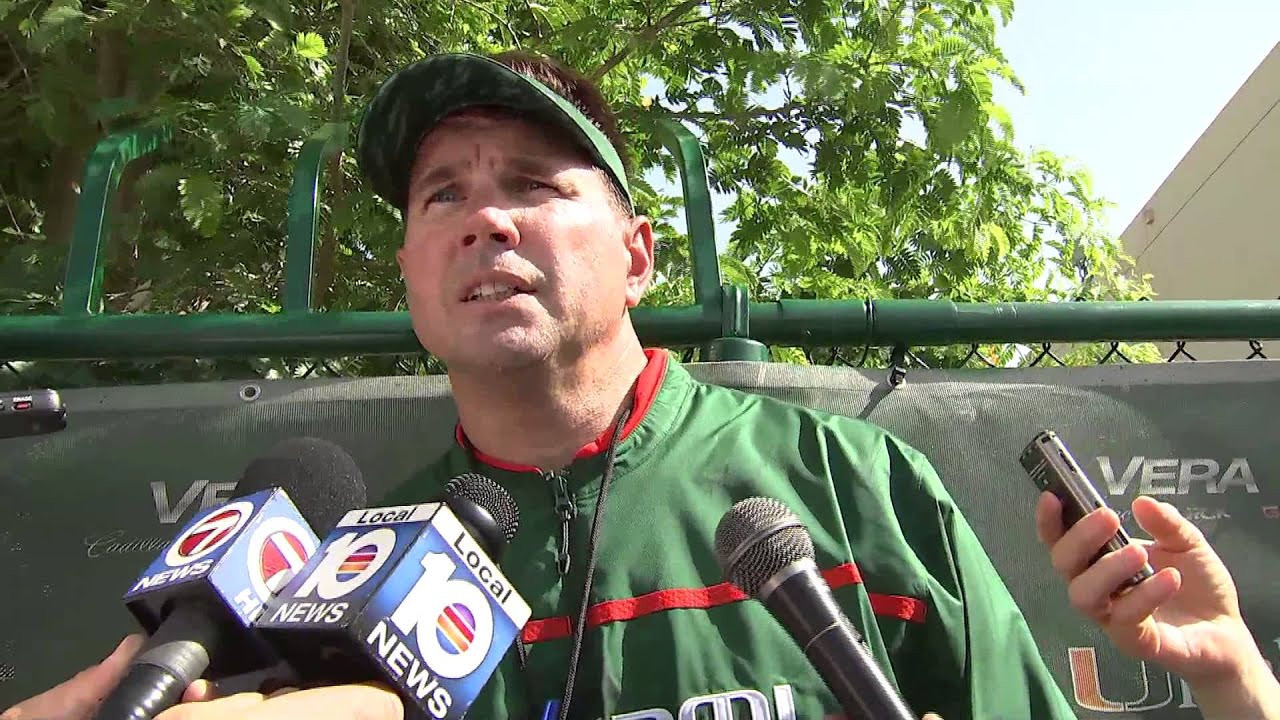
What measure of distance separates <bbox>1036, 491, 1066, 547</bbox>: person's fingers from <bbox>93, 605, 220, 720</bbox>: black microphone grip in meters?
1.20

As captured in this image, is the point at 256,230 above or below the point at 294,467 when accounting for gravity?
above

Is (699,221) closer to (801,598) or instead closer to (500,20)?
(801,598)

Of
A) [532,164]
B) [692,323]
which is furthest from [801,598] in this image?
[692,323]

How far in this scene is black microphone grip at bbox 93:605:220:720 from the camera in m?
1.06

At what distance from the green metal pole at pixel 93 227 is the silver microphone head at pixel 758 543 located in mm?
1964

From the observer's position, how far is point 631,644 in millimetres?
1887

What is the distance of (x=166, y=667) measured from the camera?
1.11 m

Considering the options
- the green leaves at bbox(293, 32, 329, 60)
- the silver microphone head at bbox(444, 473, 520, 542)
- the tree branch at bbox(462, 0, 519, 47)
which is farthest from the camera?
the tree branch at bbox(462, 0, 519, 47)

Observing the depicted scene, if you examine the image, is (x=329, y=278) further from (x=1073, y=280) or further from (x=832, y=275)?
(x=1073, y=280)

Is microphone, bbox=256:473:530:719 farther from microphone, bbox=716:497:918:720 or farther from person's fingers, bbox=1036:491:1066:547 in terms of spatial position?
person's fingers, bbox=1036:491:1066:547

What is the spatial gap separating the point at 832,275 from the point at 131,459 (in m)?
3.82

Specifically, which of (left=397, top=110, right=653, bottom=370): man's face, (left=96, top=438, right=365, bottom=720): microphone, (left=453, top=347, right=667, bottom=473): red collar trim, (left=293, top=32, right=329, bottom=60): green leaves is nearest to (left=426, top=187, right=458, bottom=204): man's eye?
(left=397, top=110, right=653, bottom=370): man's face

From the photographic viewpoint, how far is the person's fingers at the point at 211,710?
0.99 metres

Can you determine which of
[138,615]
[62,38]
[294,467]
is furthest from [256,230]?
[138,615]
